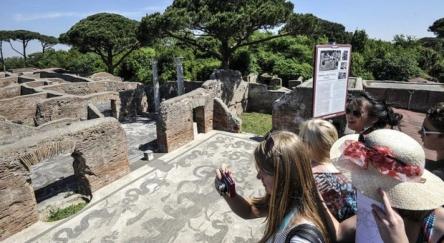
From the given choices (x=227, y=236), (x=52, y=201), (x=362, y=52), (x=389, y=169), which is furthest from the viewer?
(x=362, y=52)

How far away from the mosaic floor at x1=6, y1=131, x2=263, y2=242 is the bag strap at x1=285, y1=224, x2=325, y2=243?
4323 mm

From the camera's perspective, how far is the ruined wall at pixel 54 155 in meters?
6.02

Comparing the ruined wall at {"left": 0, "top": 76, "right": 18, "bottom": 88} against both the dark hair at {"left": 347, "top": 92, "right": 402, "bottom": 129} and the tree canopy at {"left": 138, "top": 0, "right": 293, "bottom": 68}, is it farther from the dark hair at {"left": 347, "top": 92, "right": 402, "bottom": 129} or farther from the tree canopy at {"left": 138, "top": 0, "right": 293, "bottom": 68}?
the dark hair at {"left": 347, "top": 92, "right": 402, "bottom": 129}

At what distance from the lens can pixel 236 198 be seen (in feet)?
9.59

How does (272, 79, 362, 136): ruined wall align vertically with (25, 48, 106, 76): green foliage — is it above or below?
below

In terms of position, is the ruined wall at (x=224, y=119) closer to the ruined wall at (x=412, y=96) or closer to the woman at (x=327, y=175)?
the ruined wall at (x=412, y=96)

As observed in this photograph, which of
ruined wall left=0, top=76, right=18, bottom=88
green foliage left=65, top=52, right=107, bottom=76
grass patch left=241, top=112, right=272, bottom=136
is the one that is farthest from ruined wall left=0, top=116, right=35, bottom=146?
green foliage left=65, top=52, right=107, bottom=76

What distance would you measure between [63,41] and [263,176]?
33540 millimetres

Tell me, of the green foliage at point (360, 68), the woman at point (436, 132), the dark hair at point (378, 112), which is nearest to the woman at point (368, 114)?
the dark hair at point (378, 112)

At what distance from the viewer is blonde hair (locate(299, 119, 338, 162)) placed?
3199 mm

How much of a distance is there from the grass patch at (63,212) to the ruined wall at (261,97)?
13199mm

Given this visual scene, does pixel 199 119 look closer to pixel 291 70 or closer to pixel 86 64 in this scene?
pixel 291 70

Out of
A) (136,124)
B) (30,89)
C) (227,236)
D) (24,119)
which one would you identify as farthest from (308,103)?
(30,89)

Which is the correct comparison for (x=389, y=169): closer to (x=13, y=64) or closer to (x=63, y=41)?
(x=63, y=41)
